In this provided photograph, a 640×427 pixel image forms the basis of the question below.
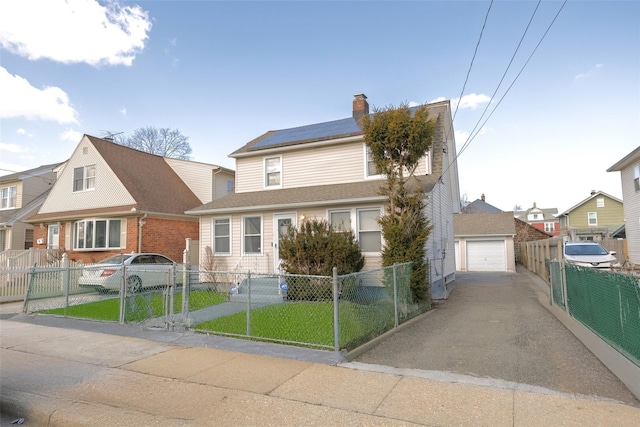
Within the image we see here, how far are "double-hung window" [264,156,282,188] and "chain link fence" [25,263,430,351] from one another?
17.1 ft

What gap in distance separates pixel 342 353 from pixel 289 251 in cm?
535

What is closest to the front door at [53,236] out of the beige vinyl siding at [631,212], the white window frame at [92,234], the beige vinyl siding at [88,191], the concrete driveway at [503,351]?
the beige vinyl siding at [88,191]

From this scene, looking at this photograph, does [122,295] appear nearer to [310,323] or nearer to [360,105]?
[310,323]

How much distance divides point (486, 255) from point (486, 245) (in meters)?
0.67

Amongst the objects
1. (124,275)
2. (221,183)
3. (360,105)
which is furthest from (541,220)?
(124,275)

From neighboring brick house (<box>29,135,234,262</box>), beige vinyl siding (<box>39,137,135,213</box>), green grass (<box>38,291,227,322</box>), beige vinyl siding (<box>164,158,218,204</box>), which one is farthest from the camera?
beige vinyl siding (<box>164,158,218,204</box>)

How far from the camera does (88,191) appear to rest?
62.4 ft

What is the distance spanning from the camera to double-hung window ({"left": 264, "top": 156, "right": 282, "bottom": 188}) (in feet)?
51.8

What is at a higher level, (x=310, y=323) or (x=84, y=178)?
(x=84, y=178)

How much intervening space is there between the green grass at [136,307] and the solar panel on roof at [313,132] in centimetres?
762

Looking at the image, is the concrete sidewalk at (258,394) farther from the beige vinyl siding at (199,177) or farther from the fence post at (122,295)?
the beige vinyl siding at (199,177)

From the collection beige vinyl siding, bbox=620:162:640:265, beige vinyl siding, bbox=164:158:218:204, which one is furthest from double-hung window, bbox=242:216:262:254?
beige vinyl siding, bbox=620:162:640:265

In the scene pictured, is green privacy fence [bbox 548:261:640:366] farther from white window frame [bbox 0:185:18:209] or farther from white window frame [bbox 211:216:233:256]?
white window frame [bbox 0:185:18:209]

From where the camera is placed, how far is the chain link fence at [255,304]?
6.88 meters
